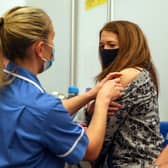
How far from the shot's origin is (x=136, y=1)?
7.16 feet

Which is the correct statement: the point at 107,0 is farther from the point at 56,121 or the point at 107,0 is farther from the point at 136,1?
the point at 56,121

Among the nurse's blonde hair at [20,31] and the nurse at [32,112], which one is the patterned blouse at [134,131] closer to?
the nurse at [32,112]

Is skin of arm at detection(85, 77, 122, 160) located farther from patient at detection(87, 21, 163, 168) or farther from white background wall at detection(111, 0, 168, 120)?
white background wall at detection(111, 0, 168, 120)

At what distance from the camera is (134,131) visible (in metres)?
1.50

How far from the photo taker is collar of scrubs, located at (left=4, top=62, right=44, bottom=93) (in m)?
1.21

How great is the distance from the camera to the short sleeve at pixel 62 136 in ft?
3.72

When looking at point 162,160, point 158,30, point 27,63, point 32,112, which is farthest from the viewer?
point 158,30

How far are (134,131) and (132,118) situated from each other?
5 centimetres

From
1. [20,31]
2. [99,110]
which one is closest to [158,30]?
[99,110]

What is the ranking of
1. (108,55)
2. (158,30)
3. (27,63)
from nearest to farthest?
(27,63)
(108,55)
(158,30)

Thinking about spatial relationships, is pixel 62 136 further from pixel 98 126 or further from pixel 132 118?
pixel 132 118

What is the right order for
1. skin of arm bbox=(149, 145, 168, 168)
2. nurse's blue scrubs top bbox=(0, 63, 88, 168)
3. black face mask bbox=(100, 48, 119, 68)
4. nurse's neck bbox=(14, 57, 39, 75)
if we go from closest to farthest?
nurse's blue scrubs top bbox=(0, 63, 88, 168) → nurse's neck bbox=(14, 57, 39, 75) → skin of arm bbox=(149, 145, 168, 168) → black face mask bbox=(100, 48, 119, 68)

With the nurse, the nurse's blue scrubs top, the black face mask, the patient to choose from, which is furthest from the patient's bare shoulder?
the nurse's blue scrubs top

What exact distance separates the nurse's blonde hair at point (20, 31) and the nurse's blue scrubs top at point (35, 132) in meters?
0.09
